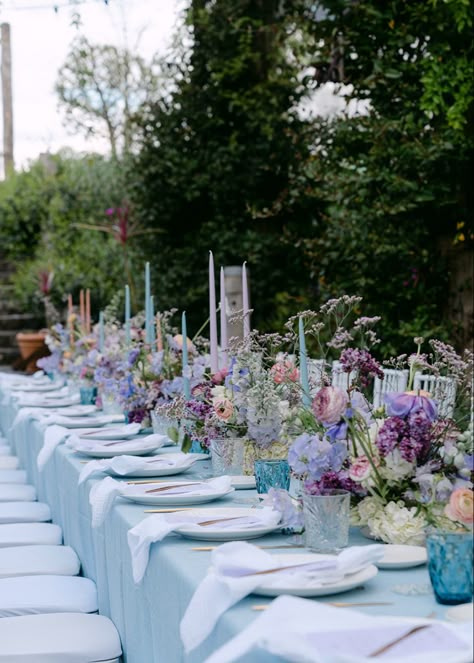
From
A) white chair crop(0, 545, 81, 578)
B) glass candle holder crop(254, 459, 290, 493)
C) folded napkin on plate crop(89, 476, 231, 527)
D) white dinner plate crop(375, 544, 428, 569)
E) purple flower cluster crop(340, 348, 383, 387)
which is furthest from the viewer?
white chair crop(0, 545, 81, 578)

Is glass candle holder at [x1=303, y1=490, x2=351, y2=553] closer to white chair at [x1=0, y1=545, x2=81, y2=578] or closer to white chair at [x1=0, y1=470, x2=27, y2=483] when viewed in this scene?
white chair at [x1=0, y1=545, x2=81, y2=578]

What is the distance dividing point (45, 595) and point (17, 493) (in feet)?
5.02

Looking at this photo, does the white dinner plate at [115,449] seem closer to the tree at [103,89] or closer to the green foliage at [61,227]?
the green foliage at [61,227]

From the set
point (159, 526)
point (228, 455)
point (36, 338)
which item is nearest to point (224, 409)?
point (228, 455)

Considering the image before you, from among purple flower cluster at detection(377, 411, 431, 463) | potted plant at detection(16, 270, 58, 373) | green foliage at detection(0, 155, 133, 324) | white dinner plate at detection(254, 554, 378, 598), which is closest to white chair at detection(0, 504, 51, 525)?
purple flower cluster at detection(377, 411, 431, 463)

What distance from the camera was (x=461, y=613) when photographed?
119 cm

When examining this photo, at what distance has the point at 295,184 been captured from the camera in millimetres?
8031

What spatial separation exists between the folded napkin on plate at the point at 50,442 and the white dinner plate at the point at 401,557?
1.66 metres

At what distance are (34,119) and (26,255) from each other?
13.0 feet

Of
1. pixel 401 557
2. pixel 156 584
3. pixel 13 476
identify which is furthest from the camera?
pixel 13 476

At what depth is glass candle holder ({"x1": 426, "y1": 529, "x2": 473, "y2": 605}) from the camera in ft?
4.08

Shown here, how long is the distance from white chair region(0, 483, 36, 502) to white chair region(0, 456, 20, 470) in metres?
0.61

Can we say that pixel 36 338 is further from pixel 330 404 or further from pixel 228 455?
pixel 330 404

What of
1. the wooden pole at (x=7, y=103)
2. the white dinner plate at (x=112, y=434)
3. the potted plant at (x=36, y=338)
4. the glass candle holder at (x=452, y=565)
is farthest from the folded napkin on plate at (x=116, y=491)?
the wooden pole at (x=7, y=103)
